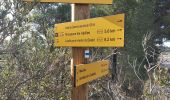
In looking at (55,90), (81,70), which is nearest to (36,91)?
(55,90)

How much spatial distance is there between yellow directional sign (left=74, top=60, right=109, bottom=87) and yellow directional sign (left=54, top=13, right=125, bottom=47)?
0.27 m

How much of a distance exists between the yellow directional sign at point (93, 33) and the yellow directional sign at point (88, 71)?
275 millimetres

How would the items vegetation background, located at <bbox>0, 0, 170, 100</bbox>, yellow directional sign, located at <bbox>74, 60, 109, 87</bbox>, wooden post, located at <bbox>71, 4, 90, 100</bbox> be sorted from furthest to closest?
wooden post, located at <bbox>71, 4, 90, 100</bbox> → yellow directional sign, located at <bbox>74, 60, 109, 87</bbox> → vegetation background, located at <bbox>0, 0, 170, 100</bbox>

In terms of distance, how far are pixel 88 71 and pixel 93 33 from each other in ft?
1.42

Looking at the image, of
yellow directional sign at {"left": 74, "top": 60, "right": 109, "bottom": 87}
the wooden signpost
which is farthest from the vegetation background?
yellow directional sign at {"left": 74, "top": 60, "right": 109, "bottom": 87}

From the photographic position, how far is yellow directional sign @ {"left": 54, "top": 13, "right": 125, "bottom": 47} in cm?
449

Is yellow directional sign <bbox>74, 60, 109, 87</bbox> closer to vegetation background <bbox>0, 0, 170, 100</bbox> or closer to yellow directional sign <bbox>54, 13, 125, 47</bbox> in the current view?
yellow directional sign <bbox>54, 13, 125, 47</bbox>

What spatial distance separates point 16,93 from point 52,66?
2.03 ft

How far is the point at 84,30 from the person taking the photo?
466 centimetres

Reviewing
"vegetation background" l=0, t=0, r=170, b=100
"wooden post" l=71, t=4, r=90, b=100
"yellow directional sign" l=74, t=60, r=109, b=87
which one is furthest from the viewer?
"wooden post" l=71, t=4, r=90, b=100

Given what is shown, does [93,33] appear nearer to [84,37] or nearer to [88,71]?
[84,37]

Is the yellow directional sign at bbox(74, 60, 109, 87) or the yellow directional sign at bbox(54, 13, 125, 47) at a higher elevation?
the yellow directional sign at bbox(54, 13, 125, 47)

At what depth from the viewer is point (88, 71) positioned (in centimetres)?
464

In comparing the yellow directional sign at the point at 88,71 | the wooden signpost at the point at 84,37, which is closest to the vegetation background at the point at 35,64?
the wooden signpost at the point at 84,37
